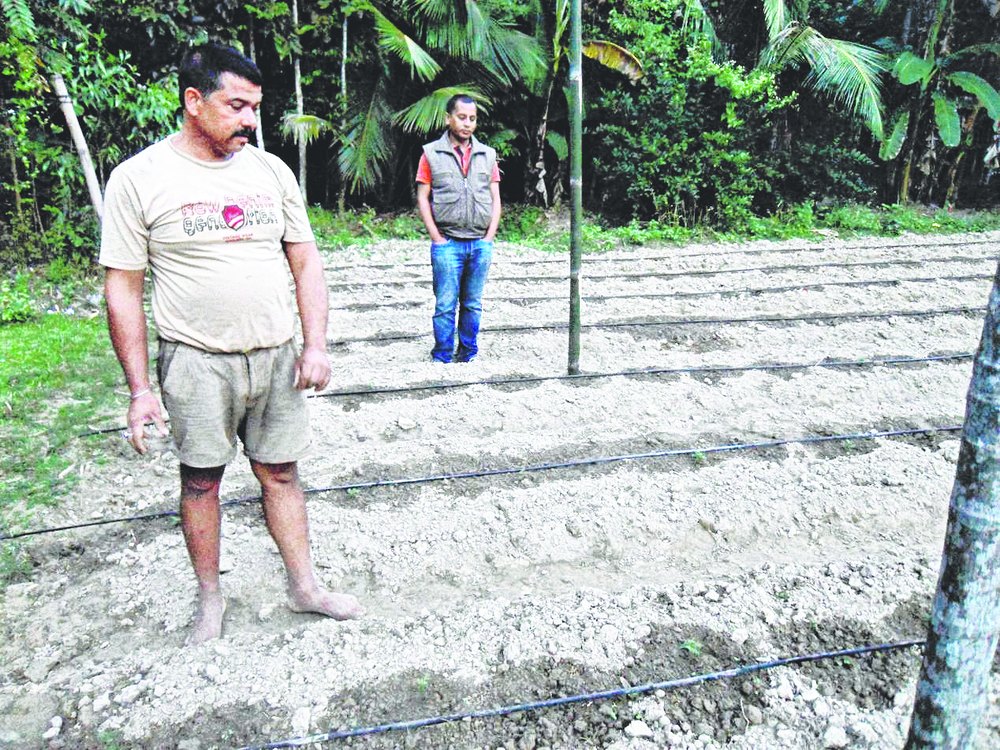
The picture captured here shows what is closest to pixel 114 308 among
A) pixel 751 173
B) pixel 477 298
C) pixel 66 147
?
pixel 477 298

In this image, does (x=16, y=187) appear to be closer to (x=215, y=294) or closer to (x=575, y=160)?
(x=575, y=160)

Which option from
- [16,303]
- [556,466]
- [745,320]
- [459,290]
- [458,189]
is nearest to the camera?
[556,466]

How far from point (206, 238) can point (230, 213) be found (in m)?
0.10

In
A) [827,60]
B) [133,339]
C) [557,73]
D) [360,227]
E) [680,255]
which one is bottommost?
[680,255]

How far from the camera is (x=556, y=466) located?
390cm

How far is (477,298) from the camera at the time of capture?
5.07 m

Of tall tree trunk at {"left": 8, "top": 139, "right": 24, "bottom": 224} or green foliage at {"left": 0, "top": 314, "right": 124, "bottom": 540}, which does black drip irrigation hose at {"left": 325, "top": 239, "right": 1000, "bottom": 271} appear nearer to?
tall tree trunk at {"left": 8, "top": 139, "right": 24, "bottom": 224}

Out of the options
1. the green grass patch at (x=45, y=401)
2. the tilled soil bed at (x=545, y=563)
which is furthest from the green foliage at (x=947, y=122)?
the green grass patch at (x=45, y=401)

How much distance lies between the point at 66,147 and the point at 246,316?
22.1ft

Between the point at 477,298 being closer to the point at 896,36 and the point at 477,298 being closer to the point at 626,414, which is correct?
the point at 626,414

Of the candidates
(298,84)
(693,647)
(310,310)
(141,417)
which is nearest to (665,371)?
(693,647)

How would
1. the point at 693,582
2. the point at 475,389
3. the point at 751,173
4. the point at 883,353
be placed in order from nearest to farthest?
the point at 693,582 → the point at 475,389 → the point at 883,353 → the point at 751,173

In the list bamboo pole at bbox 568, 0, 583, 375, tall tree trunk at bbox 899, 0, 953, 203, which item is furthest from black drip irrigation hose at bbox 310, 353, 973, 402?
tall tree trunk at bbox 899, 0, 953, 203

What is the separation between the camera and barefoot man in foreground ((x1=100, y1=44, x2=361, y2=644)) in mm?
2227
